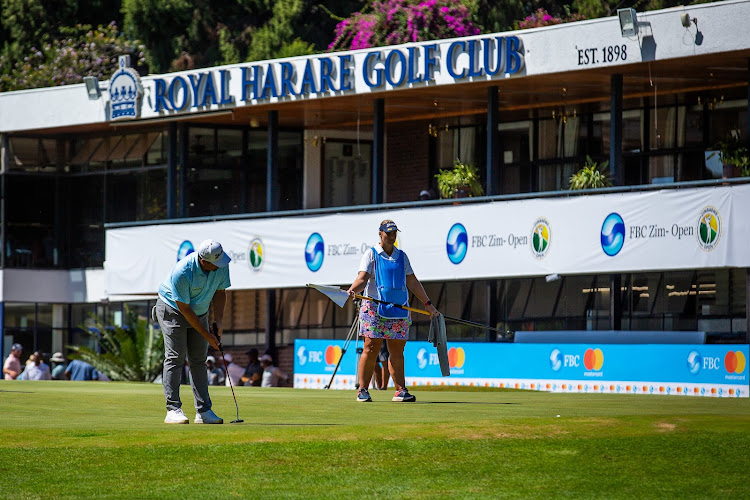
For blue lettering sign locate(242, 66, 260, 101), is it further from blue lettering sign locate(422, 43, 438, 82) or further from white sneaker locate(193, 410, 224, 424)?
white sneaker locate(193, 410, 224, 424)

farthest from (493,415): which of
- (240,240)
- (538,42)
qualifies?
(240,240)

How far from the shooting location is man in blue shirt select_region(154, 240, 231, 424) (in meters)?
12.7

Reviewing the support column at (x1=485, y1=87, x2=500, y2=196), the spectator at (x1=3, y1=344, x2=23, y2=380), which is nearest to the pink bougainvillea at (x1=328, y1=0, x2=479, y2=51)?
the support column at (x1=485, y1=87, x2=500, y2=196)

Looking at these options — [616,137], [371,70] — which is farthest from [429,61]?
[616,137]

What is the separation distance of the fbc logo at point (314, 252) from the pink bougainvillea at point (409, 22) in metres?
12.0

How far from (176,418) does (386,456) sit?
2689mm

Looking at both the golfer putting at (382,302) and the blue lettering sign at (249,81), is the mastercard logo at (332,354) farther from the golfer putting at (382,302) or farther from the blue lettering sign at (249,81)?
the golfer putting at (382,302)

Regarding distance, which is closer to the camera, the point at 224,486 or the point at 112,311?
the point at 224,486

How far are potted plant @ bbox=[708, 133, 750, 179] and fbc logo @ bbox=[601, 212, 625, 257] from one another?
2048mm

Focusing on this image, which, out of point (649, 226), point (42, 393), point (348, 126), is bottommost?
point (42, 393)

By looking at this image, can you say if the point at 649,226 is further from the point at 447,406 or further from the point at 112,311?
the point at 112,311

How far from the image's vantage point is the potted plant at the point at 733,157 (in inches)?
1045

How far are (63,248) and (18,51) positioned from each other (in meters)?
13.8

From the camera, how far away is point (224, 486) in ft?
32.7
